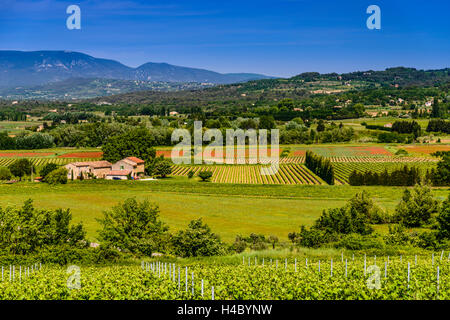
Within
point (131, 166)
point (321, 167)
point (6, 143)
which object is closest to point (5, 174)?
point (131, 166)

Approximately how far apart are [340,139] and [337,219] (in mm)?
82810

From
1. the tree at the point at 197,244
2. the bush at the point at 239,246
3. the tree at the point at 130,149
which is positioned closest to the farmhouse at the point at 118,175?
the tree at the point at 130,149

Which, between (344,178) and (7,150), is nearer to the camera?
(344,178)

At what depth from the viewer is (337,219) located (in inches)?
1289

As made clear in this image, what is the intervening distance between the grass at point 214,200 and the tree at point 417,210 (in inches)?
173

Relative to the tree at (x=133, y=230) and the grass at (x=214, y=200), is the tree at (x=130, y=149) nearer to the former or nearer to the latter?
the grass at (x=214, y=200)

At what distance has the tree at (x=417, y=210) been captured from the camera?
38375 mm

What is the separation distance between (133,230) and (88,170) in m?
41.6

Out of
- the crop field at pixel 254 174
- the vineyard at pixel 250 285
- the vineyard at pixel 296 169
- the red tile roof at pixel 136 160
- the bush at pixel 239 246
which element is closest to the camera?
the vineyard at pixel 250 285

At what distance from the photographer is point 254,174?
68.3 meters

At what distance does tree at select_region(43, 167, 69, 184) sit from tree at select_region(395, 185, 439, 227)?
40.0m

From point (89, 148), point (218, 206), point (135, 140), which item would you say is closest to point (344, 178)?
point (218, 206)
